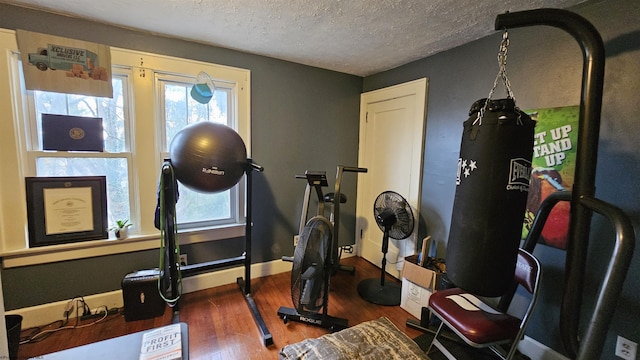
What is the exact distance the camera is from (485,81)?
2.00 m

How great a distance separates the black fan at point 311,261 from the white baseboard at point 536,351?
1.39 metres

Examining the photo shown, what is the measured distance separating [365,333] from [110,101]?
2481 millimetres

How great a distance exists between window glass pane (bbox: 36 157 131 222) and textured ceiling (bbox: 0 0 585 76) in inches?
39.7

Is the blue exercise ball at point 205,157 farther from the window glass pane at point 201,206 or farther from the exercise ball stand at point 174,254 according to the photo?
the window glass pane at point 201,206

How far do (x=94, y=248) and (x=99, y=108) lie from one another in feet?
3.48

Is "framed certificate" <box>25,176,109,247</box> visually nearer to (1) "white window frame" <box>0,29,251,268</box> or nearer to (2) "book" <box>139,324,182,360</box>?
(1) "white window frame" <box>0,29,251,268</box>

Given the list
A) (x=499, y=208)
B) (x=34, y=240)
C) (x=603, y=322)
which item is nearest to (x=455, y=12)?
(x=499, y=208)

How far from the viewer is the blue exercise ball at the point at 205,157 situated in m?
1.75

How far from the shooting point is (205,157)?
1758mm

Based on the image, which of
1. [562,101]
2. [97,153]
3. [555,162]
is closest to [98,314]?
[97,153]

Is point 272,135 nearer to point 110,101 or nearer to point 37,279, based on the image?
point 110,101

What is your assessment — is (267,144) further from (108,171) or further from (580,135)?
(580,135)

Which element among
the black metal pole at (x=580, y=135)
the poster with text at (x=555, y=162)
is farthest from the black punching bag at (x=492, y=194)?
the poster with text at (x=555, y=162)

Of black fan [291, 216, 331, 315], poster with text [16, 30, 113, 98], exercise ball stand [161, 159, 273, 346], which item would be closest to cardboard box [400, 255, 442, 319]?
black fan [291, 216, 331, 315]
